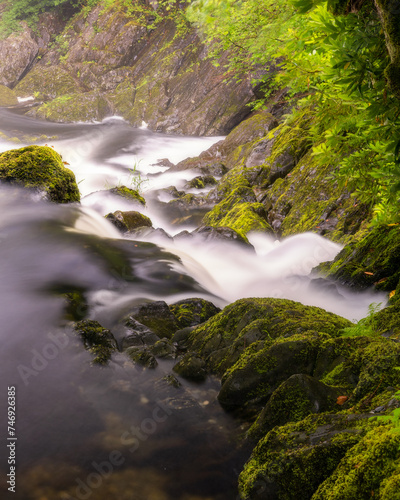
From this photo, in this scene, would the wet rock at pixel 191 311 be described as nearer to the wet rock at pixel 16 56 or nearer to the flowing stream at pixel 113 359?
the flowing stream at pixel 113 359

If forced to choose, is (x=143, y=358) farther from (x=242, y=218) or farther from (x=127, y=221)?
(x=242, y=218)

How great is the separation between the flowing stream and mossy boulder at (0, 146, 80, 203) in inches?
17.8

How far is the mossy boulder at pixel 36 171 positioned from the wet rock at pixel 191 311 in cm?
472

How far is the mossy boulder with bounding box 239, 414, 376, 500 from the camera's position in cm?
187

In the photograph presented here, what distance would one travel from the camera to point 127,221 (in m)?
9.45

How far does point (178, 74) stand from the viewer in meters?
29.5

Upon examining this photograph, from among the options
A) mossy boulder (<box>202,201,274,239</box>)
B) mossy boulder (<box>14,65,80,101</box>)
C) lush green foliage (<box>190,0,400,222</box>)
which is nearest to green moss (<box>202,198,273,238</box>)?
mossy boulder (<box>202,201,274,239</box>)

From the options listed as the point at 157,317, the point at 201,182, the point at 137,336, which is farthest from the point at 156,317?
the point at 201,182

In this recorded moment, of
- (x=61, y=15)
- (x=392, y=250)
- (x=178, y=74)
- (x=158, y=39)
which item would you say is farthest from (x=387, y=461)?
(x=61, y=15)

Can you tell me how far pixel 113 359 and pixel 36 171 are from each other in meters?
Result: 6.23

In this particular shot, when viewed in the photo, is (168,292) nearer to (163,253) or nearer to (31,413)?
(163,253)

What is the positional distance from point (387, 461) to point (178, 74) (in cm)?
3211

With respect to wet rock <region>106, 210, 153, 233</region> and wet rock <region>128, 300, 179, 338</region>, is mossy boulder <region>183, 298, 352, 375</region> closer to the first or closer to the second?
wet rock <region>128, 300, 179, 338</region>
